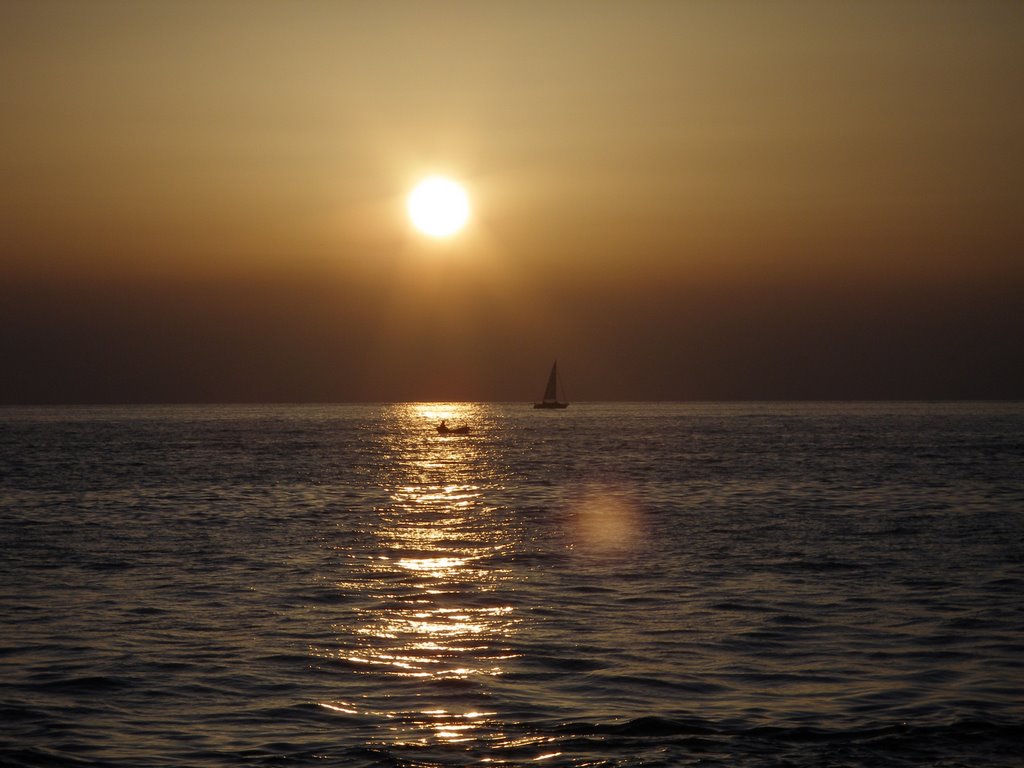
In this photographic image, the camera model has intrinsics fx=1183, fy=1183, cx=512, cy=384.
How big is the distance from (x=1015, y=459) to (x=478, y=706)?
8223 centimetres

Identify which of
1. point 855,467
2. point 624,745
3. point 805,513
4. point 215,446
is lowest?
point 624,745

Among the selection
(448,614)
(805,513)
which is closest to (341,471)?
(805,513)

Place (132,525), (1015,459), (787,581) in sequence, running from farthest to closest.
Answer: (1015,459), (132,525), (787,581)

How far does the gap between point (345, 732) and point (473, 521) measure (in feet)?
97.4

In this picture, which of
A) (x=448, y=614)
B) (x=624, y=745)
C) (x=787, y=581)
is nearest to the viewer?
(x=624, y=745)

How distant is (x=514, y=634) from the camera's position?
2175cm

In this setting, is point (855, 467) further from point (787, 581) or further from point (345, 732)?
point (345, 732)

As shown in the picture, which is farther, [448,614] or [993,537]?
[993,537]

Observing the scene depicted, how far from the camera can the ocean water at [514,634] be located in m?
14.8

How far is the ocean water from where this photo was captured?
1484cm

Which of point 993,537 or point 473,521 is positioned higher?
point 473,521

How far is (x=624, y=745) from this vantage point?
14.4 m

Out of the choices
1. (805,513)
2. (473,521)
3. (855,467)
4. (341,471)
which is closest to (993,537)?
(805,513)

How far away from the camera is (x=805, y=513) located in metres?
47.8
